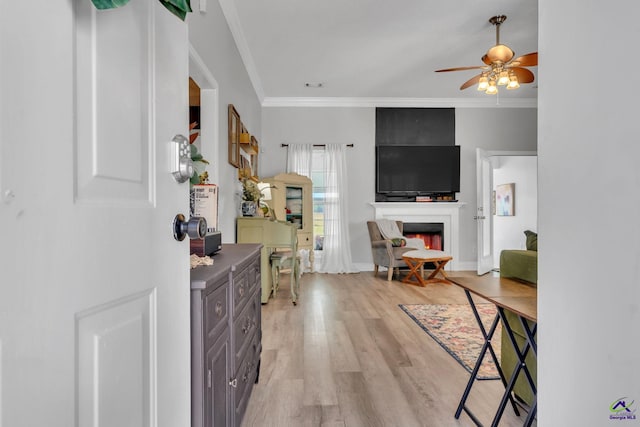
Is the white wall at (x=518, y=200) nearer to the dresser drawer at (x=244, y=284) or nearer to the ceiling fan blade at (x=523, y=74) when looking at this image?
the ceiling fan blade at (x=523, y=74)

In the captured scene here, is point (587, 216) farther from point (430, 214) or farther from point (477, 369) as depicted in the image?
point (430, 214)

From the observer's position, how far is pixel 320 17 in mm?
3340

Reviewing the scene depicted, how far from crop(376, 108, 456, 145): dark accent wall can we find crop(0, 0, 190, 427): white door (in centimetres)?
543

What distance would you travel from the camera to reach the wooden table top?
1205mm

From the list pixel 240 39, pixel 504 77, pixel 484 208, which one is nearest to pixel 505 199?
pixel 484 208

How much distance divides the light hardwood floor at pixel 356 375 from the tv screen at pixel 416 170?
110 inches

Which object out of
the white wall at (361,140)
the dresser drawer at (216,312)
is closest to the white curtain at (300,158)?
the white wall at (361,140)

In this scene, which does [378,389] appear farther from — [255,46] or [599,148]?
[255,46]

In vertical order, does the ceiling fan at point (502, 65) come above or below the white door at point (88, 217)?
above

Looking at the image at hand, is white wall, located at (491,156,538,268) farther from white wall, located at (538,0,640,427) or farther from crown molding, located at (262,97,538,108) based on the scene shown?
white wall, located at (538,0,640,427)

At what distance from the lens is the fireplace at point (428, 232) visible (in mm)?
5832

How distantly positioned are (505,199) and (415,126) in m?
3.13

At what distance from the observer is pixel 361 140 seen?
586 cm

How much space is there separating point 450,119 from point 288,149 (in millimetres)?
2858
